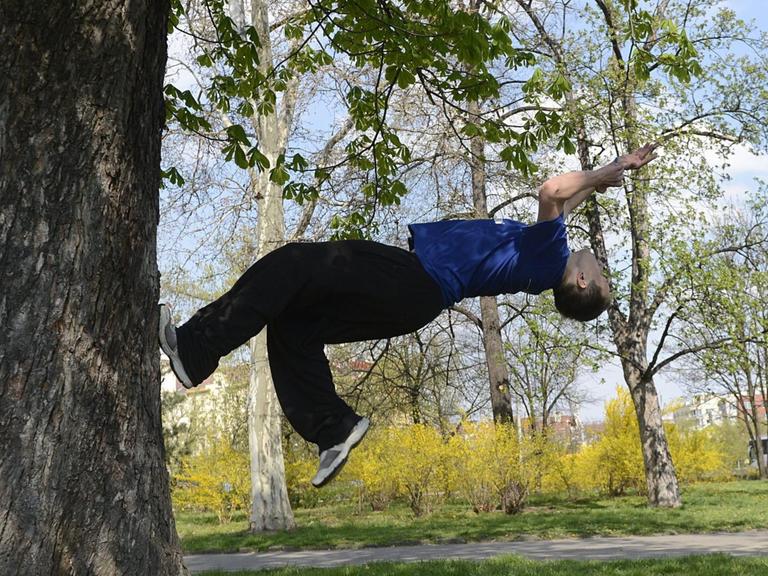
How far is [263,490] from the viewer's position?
676 inches

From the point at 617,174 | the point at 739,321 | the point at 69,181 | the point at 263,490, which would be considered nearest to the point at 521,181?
the point at 739,321

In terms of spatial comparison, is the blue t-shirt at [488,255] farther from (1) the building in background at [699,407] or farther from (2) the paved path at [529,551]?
(1) the building in background at [699,407]

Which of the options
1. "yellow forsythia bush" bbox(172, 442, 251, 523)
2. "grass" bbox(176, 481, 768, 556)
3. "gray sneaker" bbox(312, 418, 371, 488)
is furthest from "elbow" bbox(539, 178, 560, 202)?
"yellow forsythia bush" bbox(172, 442, 251, 523)

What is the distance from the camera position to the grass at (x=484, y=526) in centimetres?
1339

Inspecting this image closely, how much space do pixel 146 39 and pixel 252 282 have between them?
1.18 metres

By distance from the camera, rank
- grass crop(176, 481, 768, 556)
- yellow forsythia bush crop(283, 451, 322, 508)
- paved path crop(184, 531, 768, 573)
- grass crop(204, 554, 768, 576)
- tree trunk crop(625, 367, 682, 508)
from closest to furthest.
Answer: grass crop(204, 554, 768, 576)
paved path crop(184, 531, 768, 573)
grass crop(176, 481, 768, 556)
tree trunk crop(625, 367, 682, 508)
yellow forsythia bush crop(283, 451, 322, 508)

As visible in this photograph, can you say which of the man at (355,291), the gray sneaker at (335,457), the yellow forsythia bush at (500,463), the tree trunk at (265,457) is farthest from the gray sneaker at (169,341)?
the yellow forsythia bush at (500,463)

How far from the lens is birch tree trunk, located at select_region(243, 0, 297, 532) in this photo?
1703 cm

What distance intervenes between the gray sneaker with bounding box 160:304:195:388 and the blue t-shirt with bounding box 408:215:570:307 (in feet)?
3.95

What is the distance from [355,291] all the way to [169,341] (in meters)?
0.87

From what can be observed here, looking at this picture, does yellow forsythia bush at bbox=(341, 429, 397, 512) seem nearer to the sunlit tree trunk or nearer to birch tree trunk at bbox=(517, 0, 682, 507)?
the sunlit tree trunk

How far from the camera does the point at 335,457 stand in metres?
3.67

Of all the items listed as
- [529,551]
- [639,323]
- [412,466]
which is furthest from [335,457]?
[639,323]

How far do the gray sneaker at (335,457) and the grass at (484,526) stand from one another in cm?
979
